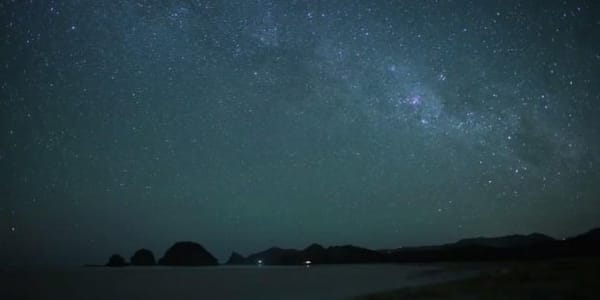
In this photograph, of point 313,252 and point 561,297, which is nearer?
point 561,297

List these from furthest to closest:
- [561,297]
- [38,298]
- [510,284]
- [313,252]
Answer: [313,252] < [38,298] < [510,284] < [561,297]

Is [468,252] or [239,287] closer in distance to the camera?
[239,287]

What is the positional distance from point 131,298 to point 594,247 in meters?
99.8

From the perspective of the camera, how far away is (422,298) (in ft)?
74.7

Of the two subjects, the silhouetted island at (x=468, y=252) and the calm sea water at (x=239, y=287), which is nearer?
the calm sea water at (x=239, y=287)

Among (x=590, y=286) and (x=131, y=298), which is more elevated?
(x=590, y=286)

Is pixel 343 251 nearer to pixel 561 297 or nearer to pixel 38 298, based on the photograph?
pixel 38 298

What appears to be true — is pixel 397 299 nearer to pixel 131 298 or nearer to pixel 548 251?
pixel 131 298

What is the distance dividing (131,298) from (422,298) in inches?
1101

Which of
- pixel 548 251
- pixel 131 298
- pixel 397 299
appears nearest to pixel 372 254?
pixel 548 251

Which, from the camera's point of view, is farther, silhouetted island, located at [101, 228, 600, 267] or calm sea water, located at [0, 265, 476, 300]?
silhouetted island, located at [101, 228, 600, 267]

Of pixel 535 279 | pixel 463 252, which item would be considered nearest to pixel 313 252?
pixel 463 252

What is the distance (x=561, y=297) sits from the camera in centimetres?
1858

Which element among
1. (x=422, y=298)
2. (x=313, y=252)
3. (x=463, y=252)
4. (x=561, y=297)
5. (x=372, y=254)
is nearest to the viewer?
(x=561, y=297)
